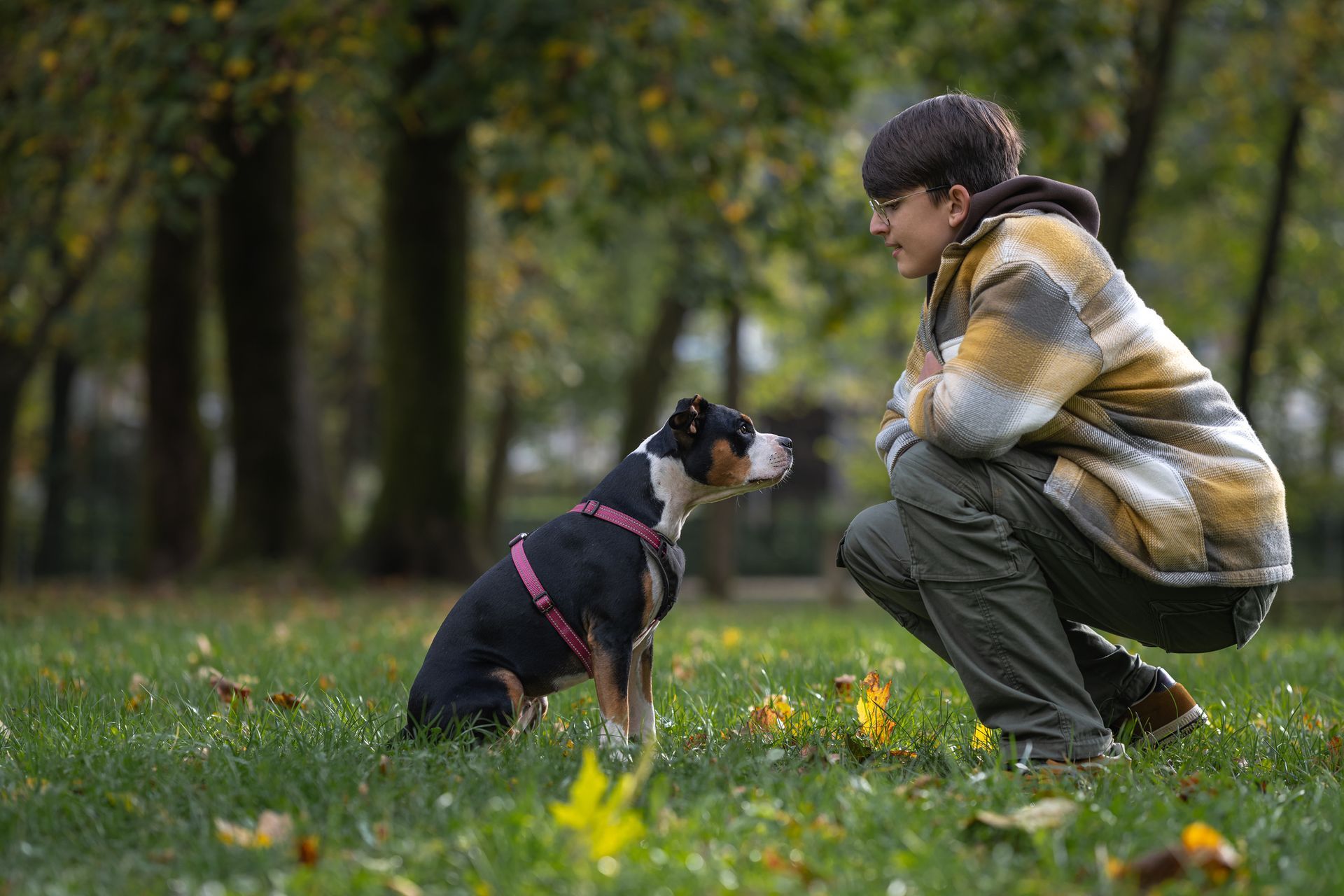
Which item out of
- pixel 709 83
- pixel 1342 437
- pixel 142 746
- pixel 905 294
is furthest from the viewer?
pixel 1342 437

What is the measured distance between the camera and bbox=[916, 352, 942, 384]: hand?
3.56 m

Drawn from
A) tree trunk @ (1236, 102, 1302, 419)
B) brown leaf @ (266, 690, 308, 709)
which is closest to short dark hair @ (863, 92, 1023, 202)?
brown leaf @ (266, 690, 308, 709)

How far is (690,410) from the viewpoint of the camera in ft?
13.3

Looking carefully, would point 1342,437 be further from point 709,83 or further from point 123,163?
point 123,163

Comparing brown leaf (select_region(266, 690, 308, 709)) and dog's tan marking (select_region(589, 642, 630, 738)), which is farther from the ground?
dog's tan marking (select_region(589, 642, 630, 738))

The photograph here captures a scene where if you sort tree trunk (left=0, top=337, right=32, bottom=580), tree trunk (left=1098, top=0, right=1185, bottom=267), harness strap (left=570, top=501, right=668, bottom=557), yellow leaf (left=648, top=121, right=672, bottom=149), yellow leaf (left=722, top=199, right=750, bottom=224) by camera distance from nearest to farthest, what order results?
harness strap (left=570, top=501, right=668, bottom=557), yellow leaf (left=648, top=121, right=672, bottom=149), yellow leaf (left=722, top=199, right=750, bottom=224), tree trunk (left=1098, top=0, right=1185, bottom=267), tree trunk (left=0, top=337, right=32, bottom=580)

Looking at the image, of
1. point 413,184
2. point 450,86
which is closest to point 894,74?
point 413,184

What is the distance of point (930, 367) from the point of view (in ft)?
11.8

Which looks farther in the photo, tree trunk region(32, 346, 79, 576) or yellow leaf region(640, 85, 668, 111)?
tree trunk region(32, 346, 79, 576)

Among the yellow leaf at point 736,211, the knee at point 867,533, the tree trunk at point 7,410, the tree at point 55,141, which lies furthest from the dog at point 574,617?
the tree trunk at point 7,410

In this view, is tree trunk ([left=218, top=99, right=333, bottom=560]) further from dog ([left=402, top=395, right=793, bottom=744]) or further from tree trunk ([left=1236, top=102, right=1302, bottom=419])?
dog ([left=402, top=395, right=793, bottom=744])

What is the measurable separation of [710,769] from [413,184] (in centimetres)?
1100

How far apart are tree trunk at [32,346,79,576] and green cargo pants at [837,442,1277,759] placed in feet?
67.6

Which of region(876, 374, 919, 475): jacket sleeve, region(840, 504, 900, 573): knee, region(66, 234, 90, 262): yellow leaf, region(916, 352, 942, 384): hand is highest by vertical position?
region(66, 234, 90, 262): yellow leaf
